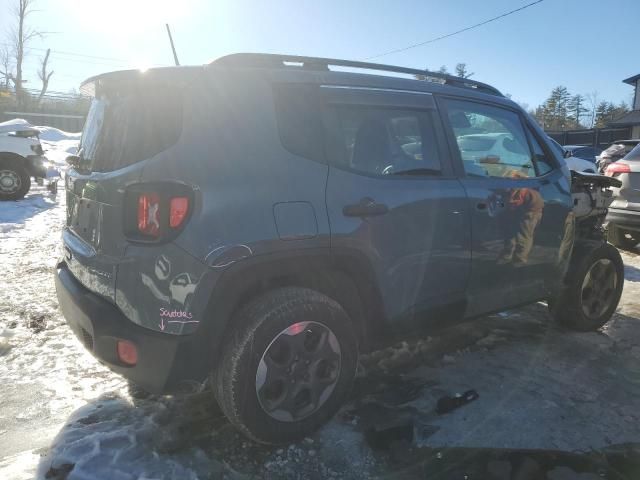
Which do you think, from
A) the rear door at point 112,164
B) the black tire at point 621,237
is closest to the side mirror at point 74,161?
the rear door at point 112,164

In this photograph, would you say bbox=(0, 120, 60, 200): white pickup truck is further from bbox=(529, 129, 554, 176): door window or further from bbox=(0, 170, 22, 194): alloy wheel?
bbox=(529, 129, 554, 176): door window

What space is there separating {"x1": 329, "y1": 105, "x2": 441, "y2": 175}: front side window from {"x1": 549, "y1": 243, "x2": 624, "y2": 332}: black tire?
1.93 m

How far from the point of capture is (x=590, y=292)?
4.24 meters

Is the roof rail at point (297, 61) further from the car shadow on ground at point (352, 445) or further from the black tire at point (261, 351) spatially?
the car shadow on ground at point (352, 445)

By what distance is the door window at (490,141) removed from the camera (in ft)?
10.4

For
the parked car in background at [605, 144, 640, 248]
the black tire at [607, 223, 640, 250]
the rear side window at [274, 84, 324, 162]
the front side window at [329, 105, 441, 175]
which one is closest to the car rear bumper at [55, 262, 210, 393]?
the rear side window at [274, 84, 324, 162]

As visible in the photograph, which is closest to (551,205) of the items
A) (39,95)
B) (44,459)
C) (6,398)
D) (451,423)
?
(451,423)

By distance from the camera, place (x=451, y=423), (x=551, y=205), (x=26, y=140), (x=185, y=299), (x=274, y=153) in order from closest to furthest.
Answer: (x=185, y=299)
(x=274, y=153)
(x=451, y=423)
(x=551, y=205)
(x=26, y=140)

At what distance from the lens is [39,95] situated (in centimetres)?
4241

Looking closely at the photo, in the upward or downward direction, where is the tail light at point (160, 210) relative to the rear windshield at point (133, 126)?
downward

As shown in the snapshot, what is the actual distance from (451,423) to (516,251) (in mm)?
1262

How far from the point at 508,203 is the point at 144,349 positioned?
240 cm

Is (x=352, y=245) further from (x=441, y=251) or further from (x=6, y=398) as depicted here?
(x=6, y=398)

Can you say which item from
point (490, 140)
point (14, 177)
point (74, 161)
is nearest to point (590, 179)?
point (490, 140)
